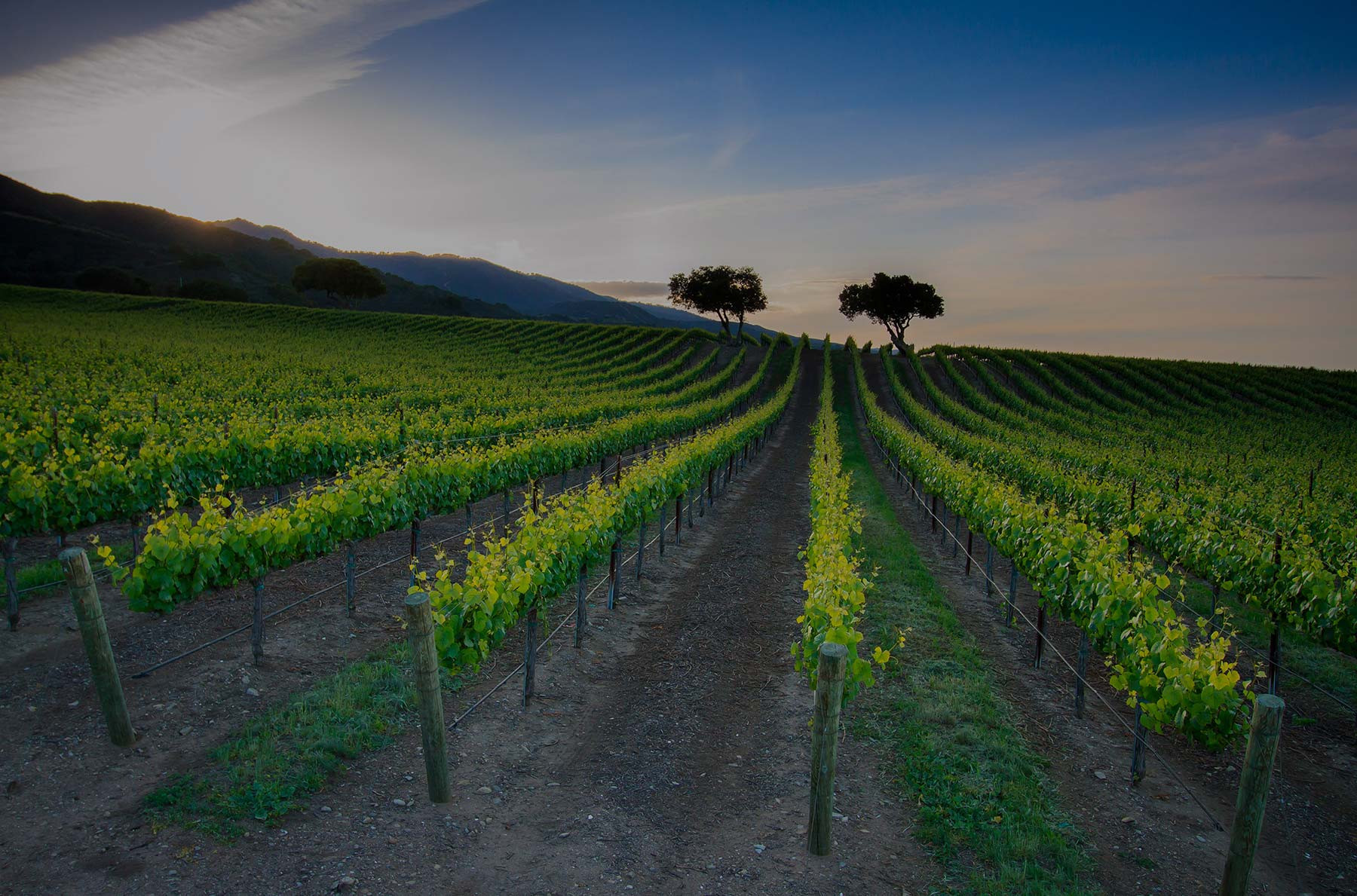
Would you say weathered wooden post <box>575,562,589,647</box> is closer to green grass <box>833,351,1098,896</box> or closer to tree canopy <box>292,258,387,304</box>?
green grass <box>833,351,1098,896</box>

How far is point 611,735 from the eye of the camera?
7703mm

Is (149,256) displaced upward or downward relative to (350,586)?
upward

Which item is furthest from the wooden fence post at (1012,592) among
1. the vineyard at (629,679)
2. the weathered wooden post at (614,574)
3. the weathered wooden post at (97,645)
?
the weathered wooden post at (97,645)

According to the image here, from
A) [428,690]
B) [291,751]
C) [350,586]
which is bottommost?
[291,751]

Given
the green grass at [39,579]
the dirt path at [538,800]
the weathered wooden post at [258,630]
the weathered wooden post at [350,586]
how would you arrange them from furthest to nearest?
the weathered wooden post at [350,586] → the green grass at [39,579] → the weathered wooden post at [258,630] → the dirt path at [538,800]

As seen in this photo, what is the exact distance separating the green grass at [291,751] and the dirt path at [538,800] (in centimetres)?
19

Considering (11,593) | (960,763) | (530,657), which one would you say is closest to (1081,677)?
(960,763)

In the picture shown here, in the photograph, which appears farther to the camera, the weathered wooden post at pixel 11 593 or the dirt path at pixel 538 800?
the weathered wooden post at pixel 11 593

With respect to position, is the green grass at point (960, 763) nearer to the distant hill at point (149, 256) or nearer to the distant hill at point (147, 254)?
the distant hill at point (149, 256)

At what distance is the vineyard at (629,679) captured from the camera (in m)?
5.68

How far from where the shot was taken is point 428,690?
5.96 metres

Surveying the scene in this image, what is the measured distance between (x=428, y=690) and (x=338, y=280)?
362 feet

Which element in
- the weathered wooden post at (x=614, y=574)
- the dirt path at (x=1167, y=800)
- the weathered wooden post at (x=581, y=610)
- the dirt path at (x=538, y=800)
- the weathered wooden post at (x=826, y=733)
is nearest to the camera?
the dirt path at (x=538, y=800)

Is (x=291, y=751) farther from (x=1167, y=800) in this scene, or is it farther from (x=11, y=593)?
(x=1167, y=800)
